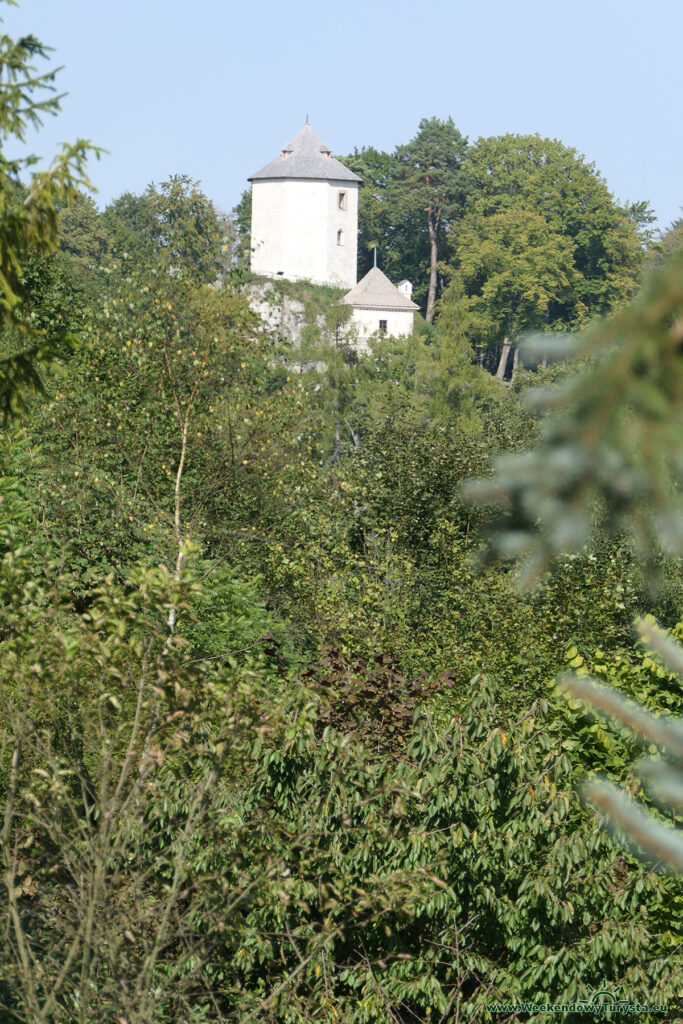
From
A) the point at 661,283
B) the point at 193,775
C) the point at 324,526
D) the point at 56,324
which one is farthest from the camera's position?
the point at 56,324

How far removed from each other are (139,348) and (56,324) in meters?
5.69

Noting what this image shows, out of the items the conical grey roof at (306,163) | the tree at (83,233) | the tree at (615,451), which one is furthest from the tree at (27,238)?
the conical grey roof at (306,163)

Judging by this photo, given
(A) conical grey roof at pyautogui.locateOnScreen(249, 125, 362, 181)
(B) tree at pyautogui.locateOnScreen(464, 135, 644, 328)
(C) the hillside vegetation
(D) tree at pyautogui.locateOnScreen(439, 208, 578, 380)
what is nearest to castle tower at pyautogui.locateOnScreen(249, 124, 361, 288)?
(A) conical grey roof at pyautogui.locateOnScreen(249, 125, 362, 181)

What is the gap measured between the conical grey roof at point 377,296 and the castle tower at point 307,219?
464 cm

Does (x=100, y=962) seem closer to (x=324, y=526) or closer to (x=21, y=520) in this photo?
(x=21, y=520)

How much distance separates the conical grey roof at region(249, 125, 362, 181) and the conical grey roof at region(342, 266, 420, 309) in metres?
11.1

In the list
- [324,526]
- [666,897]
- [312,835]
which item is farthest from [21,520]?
[666,897]

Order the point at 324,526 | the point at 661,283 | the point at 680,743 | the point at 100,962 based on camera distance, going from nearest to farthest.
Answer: the point at 661,283 → the point at 680,743 → the point at 100,962 → the point at 324,526

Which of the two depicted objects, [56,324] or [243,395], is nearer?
[243,395]

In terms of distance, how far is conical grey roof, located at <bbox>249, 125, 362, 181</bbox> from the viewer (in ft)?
307

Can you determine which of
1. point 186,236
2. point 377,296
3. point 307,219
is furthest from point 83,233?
point 186,236

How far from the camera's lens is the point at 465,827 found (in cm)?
679

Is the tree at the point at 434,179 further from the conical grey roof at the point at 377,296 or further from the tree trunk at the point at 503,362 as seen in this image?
the tree trunk at the point at 503,362

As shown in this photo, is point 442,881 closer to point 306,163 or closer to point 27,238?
point 27,238
